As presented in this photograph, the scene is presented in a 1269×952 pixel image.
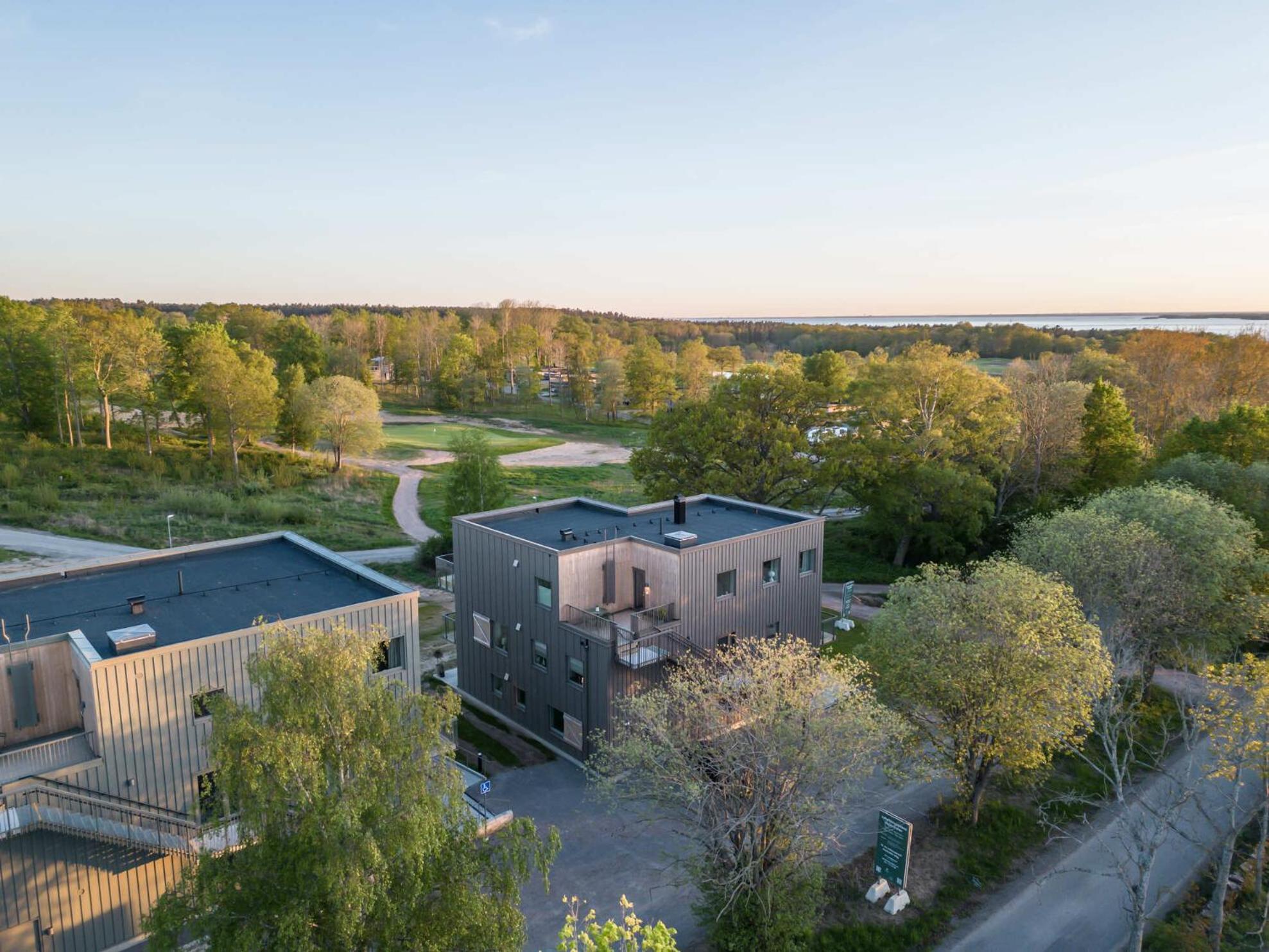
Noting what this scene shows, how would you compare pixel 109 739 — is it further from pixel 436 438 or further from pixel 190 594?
pixel 436 438

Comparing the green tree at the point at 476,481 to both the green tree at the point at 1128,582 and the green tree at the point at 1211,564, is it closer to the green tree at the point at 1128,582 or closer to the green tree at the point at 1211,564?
the green tree at the point at 1128,582

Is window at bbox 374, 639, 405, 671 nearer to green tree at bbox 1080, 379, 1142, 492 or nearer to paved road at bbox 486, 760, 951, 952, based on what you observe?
paved road at bbox 486, 760, 951, 952

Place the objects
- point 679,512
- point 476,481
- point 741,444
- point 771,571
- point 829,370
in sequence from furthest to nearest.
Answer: point 829,370 → point 476,481 → point 741,444 → point 679,512 → point 771,571

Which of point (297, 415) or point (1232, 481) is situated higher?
point (1232, 481)

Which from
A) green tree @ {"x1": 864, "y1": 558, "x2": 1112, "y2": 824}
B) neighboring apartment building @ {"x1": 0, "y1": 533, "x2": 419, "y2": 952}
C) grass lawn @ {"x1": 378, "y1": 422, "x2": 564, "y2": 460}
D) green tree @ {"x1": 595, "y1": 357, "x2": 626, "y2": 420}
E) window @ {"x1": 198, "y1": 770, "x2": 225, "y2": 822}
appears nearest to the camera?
window @ {"x1": 198, "y1": 770, "x2": 225, "y2": 822}

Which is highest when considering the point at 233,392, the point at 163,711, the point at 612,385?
the point at 233,392

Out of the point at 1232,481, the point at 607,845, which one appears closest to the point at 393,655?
the point at 607,845

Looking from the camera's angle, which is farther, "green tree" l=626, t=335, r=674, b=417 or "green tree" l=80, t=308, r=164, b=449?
"green tree" l=626, t=335, r=674, b=417

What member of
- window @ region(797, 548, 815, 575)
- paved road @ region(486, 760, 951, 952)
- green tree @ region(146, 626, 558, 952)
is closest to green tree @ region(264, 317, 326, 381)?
window @ region(797, 548, 815, 575)
